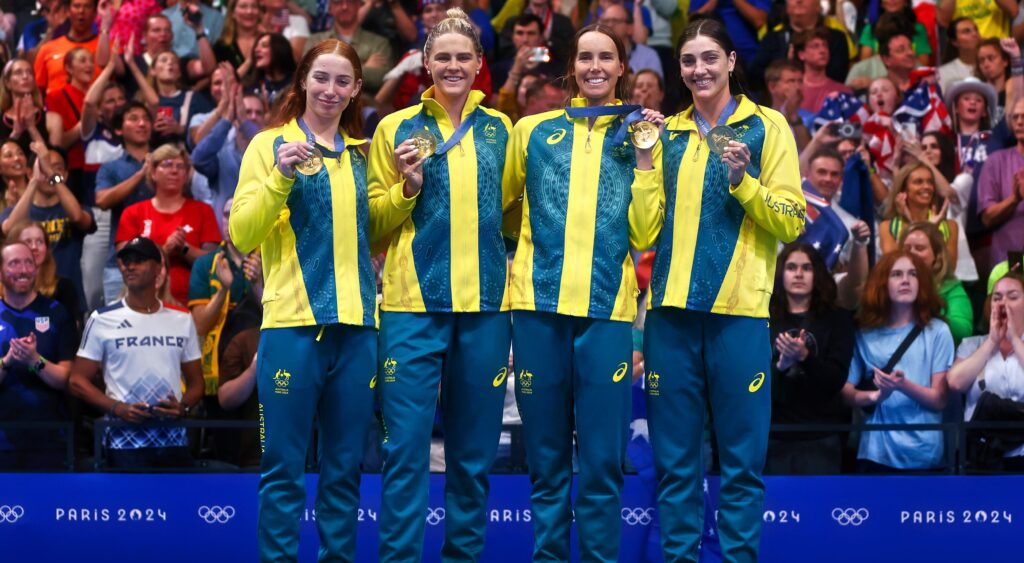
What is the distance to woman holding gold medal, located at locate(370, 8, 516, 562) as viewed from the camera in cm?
548

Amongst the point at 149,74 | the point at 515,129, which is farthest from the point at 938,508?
the point at 149,74

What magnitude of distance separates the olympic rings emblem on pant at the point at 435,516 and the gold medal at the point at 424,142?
2.06m

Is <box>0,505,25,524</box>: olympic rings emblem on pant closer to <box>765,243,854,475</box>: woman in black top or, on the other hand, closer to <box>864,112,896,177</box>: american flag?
<box>765,243,854,475</box>: woman in black top

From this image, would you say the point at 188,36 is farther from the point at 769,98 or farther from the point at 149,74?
the point at 769,98

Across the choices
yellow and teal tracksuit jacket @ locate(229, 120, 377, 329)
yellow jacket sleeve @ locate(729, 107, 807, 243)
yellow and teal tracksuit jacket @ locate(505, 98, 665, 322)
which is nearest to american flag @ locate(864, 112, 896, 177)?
yellow jacket sleeve @ locate(729, 107, 807, 243)

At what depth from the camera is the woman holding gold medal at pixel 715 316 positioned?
5.56 meters

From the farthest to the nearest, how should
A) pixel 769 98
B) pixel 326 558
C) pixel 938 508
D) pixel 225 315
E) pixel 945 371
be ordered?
1. pixel 769 98
2. pixel 225 315
3. pixel 945 371
4. pixel 938 508
5. pixel 326 558

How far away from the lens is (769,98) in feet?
35.1

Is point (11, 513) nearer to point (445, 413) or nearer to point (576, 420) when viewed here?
point (445, 413)

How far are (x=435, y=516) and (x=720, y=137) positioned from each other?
2.37 meters

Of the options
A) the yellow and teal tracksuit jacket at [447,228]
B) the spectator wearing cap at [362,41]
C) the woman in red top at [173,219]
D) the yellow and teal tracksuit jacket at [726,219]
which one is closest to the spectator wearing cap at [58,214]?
the woman in red top at [173,219]

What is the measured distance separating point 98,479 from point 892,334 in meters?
3.93

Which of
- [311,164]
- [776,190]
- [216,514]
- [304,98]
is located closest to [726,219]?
[776,190]

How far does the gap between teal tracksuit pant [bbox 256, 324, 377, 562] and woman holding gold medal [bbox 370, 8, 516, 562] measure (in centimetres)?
11
